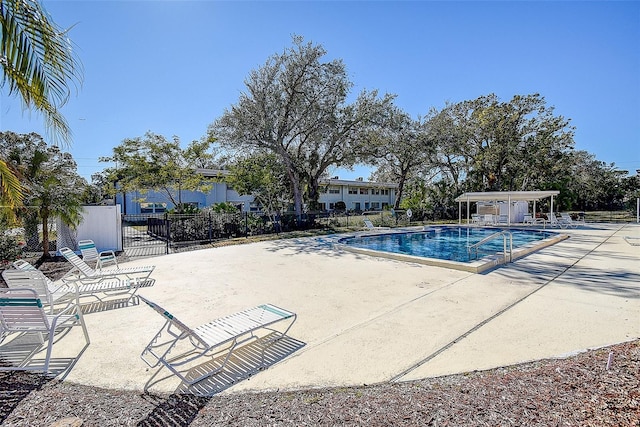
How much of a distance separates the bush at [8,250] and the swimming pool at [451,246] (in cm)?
989

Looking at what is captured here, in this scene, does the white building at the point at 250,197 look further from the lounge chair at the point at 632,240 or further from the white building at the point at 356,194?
the lounge chair at the point at 632,240

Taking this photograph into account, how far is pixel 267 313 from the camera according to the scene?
4.39 metres

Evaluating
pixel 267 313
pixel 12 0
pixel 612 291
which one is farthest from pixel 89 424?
pixel 612 291

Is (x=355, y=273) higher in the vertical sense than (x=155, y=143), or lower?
lower

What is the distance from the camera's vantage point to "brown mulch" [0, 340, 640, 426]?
8.02ft

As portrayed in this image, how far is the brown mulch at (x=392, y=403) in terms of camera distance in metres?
2.44

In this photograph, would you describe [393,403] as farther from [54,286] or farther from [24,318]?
[54,286]

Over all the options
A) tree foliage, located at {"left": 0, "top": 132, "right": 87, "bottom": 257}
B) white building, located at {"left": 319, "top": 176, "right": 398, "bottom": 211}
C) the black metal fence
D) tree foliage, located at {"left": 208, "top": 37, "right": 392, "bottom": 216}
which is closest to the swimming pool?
the black metal fence

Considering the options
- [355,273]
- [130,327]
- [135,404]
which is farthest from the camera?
[355,273]

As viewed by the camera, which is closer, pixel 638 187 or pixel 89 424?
pixel 89 424

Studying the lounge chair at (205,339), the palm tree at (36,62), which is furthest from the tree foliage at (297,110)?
the lounge chair at (205,339)

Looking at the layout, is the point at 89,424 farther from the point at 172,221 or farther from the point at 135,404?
the point at 172,221

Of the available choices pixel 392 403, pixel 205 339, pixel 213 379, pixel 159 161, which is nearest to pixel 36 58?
pixel 205 339

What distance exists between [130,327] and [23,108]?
351cm
